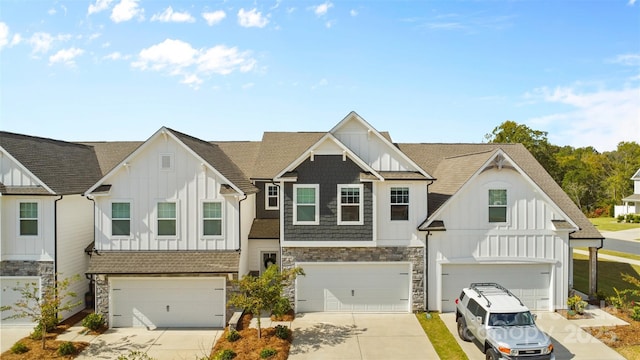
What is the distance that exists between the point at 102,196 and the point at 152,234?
2746 mm

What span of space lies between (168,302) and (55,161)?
9.19 m

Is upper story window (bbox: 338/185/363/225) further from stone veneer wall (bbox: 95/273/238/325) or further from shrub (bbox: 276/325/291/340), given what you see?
stone veneer wall (bbox: 95/273/238/325)

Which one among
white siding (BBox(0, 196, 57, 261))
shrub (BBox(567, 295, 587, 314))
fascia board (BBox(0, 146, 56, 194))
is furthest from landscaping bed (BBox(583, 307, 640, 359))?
fascia board (BBox(0, 146, 56, 194))

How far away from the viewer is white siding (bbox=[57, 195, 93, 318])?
16531 millimetres

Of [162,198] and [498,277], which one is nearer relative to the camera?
[162,198]

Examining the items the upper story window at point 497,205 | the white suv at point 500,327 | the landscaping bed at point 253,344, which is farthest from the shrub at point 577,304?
the landscaping bed at point 253,344

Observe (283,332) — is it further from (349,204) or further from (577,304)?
(577,304)

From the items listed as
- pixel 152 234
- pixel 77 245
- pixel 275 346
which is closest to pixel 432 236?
pixel 275 346

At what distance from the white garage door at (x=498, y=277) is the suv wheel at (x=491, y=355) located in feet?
16.1

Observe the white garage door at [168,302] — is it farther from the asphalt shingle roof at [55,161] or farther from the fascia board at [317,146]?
the fascia board at [317,146]

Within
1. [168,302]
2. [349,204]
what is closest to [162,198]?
[168,302]

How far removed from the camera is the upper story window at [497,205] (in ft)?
55.8

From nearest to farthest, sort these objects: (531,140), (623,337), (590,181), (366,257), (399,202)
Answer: (623,337)
(366,257)
(399,202)
(531,140)
(590,181)

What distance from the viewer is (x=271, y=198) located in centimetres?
2095
